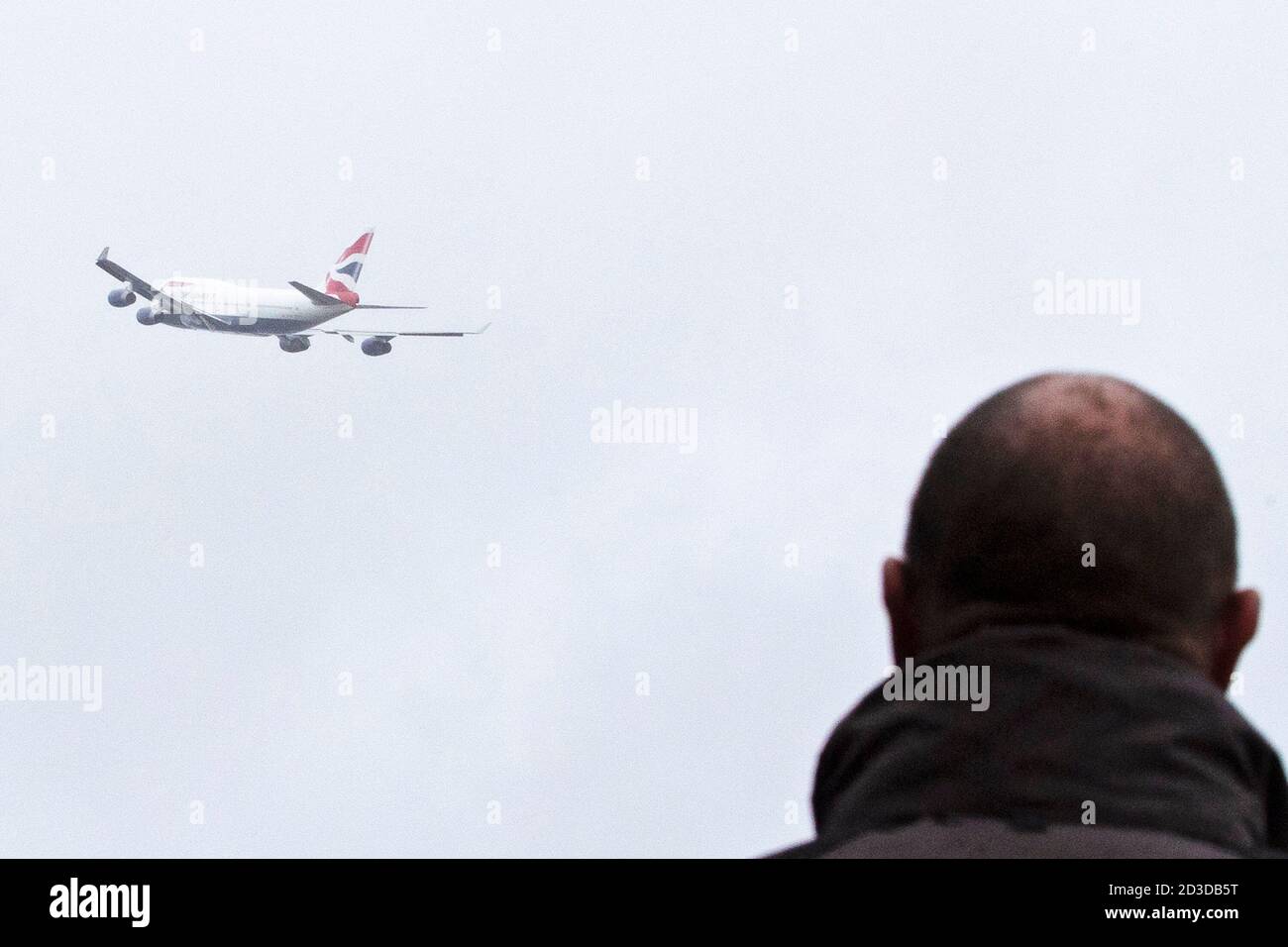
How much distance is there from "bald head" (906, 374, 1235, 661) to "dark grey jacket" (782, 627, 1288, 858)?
0.25 metres

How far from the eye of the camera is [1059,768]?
5441 mm

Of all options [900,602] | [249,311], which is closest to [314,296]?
[249,311]

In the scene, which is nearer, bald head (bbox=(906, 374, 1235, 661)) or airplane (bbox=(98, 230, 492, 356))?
bald head (bbox=(906, 374, 1235, 661))

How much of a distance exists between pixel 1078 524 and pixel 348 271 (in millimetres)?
152543

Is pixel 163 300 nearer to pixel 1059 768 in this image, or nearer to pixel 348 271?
pixel 348 271

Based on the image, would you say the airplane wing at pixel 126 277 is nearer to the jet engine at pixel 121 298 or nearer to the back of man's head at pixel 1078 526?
the jet engine at pixel 121 298

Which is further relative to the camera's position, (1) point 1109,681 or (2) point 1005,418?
(2) point 1005,418

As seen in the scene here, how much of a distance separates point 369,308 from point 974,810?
443 ft

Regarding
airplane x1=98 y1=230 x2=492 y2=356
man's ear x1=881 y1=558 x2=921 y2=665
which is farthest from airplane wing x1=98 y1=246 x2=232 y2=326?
man's ear x1=881 y1=558 x2=921 y2=665

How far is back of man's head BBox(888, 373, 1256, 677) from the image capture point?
6172 millimetres
